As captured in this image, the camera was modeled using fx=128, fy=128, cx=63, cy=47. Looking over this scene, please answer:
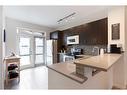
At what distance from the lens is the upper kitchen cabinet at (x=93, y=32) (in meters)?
4.43

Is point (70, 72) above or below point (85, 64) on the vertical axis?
below

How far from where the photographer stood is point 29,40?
7.32 metres

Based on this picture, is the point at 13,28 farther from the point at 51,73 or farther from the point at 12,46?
the point at 51,73

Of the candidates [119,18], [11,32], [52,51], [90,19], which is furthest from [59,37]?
[119,18]

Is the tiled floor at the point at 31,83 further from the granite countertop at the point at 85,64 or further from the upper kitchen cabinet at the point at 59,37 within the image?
the upper kitchen cabinet at the point at 59,37

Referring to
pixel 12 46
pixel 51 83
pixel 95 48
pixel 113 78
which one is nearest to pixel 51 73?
pixel 51 83

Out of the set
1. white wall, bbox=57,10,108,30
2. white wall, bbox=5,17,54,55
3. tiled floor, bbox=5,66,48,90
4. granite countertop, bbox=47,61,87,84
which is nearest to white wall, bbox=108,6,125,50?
white wall, bbox=57,10,108,30

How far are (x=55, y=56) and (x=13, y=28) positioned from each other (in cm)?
265

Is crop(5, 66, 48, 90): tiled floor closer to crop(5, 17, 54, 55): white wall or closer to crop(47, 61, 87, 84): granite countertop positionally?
crop(5, 17, 54, 55): white wall

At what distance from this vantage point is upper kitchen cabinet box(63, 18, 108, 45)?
4.43m

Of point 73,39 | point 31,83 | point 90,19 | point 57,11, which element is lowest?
point 31,83

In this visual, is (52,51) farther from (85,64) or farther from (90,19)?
(85,64)

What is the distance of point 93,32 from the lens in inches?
194

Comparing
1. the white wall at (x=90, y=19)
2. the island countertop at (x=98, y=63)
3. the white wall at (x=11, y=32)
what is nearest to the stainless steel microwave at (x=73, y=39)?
the white wall at (x=90, y=19)
